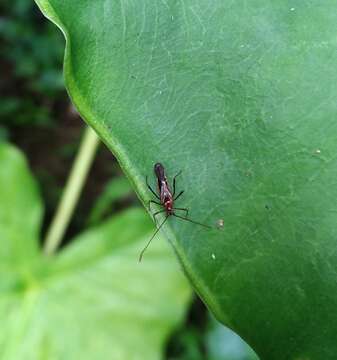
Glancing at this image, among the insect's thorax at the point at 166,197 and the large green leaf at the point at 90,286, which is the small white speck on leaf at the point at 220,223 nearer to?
the insect's thorax at the point at 166,197

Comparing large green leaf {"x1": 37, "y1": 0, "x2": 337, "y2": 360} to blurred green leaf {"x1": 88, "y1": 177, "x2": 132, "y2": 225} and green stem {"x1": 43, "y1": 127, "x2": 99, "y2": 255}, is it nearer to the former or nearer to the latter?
green stem {"x1": 43, "y1": 127, "x2": 99, "y2": 255}

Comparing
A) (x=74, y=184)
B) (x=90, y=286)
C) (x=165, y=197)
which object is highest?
(x=165, y=197)

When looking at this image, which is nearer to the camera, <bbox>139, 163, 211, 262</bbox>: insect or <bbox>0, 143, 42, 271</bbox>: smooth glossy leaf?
<bbox>139, 163, 211, 262</bbox>: insect

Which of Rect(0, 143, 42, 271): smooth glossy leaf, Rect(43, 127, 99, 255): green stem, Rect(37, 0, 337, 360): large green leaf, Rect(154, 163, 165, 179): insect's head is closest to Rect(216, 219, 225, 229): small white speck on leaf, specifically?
Rect(37, 0, 337, 360): large green leaf

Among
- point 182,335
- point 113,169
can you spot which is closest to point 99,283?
point 182,335

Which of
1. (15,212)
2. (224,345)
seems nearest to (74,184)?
(15,212)

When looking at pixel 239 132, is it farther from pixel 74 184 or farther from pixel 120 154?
pixel 74 184

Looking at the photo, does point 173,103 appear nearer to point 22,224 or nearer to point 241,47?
point 241,47
